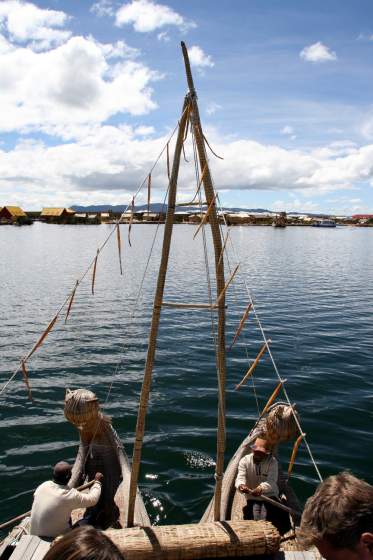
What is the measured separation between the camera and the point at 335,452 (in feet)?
44.1

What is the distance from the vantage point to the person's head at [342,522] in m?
3.04

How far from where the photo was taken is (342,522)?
3.06m

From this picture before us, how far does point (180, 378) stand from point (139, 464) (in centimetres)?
1124

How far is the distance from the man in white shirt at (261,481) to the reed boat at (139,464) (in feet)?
0.94

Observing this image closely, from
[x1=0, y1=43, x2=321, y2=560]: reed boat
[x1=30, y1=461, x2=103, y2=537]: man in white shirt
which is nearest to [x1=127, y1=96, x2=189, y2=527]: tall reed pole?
[x1=0, y1=43, x2=321, y2=560]: reed boat

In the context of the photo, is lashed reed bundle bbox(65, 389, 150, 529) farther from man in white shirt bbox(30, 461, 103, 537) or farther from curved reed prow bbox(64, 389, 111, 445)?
man in white shirt bbox(30, 461, 103, 537)

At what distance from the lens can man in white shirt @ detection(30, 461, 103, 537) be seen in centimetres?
696

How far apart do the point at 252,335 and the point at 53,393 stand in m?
12.9

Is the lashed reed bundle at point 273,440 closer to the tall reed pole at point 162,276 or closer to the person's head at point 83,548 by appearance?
the tall reed pole at point 162,276

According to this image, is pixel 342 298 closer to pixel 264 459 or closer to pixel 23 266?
pixel 264 459

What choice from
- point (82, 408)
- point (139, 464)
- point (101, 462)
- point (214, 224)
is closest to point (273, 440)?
point (139, 464)

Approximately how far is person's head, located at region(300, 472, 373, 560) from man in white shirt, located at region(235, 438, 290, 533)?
5.34 meters

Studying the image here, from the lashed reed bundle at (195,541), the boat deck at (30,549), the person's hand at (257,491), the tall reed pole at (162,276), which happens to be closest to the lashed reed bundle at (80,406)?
the tall reed pole at (162,276)

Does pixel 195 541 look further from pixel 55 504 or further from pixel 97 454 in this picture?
pixel 97 454
